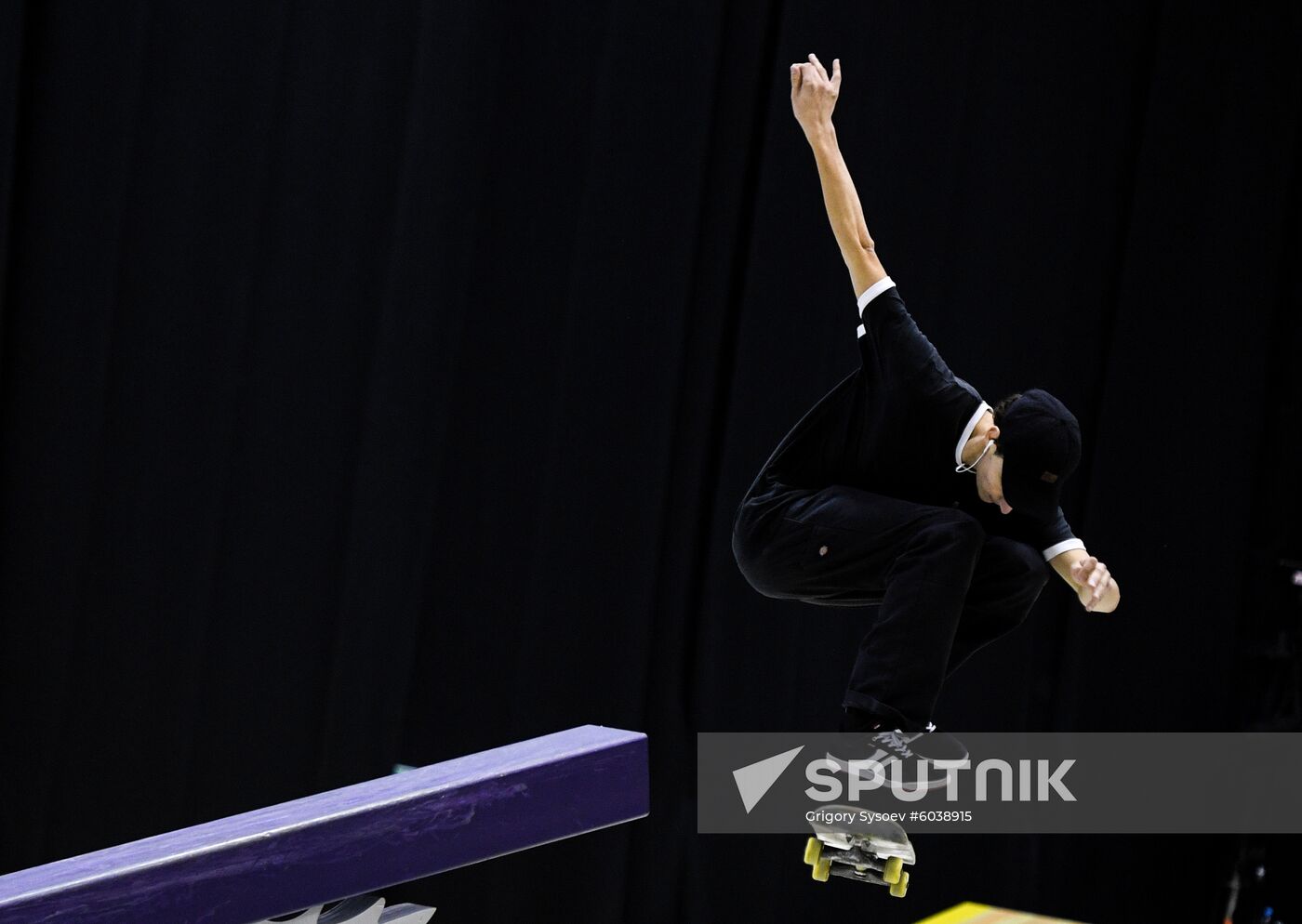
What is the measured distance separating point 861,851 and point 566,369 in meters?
2.40

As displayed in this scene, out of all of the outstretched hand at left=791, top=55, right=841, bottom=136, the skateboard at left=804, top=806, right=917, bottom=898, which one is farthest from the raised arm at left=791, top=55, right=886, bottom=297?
the skateboard at left=804, top=806, right=917, bottom=898

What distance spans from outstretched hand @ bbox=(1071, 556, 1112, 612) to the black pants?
7 centimetres

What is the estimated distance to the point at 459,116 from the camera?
4.38m

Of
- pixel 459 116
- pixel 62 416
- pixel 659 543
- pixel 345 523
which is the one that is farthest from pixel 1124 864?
pixel 62 416

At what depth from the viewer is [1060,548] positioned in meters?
2.77

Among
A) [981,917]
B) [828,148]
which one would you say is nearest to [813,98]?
[828,148]

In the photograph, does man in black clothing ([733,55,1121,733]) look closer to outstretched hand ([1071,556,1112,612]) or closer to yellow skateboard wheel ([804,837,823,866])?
outstretched hand ([1071,556,1112,612])

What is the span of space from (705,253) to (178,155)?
6.18 ft

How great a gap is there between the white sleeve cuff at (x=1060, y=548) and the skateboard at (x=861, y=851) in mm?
596

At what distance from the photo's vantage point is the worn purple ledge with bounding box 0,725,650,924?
1.60 m

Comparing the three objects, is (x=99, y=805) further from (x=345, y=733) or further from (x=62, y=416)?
(x=62, y=416)

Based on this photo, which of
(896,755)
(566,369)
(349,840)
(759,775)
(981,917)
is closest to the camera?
(349,840)

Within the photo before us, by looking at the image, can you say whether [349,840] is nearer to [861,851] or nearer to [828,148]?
[861,851]
